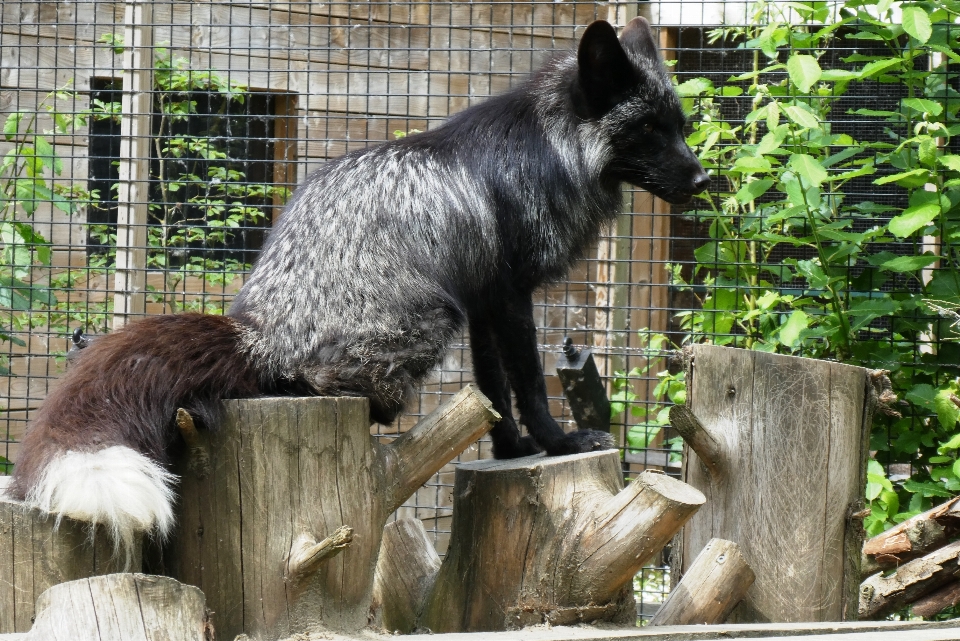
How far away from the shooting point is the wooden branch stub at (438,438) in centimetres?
288

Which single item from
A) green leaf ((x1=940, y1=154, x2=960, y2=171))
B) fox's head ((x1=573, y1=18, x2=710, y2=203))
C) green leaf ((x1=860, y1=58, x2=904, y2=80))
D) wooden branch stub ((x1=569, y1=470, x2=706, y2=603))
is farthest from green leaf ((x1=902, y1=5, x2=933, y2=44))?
wooden branch stub ((x1=569, y1=470, x2=706, y2=603))

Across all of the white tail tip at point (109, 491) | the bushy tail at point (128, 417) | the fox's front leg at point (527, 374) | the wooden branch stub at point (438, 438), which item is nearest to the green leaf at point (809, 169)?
the fox's front leg at point (527, 374)

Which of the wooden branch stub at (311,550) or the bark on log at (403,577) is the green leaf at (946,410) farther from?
the wooden branch stub at (311,550)

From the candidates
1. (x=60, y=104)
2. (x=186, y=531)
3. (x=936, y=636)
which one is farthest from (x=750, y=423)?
(x=60, y=104)

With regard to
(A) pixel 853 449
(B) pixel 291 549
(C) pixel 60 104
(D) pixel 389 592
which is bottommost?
(D) pixel 389 592

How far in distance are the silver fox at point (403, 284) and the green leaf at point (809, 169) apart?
0.64 metres

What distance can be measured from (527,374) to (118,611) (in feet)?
5.07

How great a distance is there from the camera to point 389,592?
3.60m

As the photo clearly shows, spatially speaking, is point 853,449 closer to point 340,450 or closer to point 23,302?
point 340,450

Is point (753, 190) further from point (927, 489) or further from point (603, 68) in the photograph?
point (927, 489)

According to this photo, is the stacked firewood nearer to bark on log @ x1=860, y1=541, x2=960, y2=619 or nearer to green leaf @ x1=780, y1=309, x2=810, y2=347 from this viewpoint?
bark on log @ x1=860, y1=541, x2=960, y2=619

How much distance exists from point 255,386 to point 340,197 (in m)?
0.71

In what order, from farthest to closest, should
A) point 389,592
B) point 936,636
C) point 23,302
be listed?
point 23,302 < point 389,592 < point 936,636

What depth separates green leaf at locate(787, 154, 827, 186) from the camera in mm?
3855
